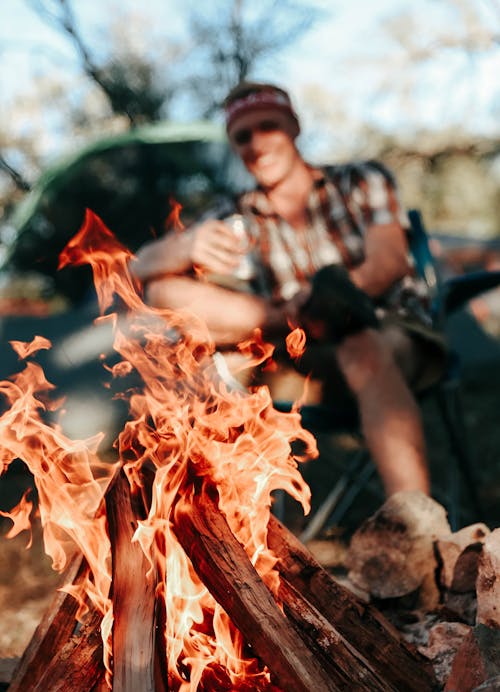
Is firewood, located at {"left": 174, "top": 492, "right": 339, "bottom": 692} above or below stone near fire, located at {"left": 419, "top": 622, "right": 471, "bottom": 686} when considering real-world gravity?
above

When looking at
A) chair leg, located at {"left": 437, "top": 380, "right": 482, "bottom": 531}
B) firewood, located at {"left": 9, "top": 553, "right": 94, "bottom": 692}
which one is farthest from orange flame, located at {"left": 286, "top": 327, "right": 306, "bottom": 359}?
firewood, located at {"left": 9, "top": 553, "right": 94, "bottom": 692}

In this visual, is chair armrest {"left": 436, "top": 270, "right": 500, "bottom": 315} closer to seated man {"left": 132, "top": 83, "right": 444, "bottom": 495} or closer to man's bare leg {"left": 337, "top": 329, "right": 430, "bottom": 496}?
seated man {"left": 132, "top": 83, "right": 444, "bottom": 495}

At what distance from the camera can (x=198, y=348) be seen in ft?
6.51

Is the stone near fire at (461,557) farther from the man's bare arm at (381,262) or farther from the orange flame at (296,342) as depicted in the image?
the man's bare arm at (381,262)

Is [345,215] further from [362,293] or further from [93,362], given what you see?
[93,362]

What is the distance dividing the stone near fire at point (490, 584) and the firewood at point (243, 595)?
1.08 feet

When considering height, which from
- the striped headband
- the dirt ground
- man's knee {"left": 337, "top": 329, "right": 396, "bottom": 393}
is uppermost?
the striped headband

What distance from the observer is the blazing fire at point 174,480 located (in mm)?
1243

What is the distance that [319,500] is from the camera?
329cm

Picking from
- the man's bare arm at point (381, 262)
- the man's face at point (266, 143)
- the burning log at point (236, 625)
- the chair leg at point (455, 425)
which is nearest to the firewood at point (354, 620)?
the burning log at point (236, 625)

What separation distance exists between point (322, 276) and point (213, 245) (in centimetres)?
45

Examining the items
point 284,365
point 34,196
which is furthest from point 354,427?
point 34,196

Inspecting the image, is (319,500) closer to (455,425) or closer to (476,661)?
(455,425)

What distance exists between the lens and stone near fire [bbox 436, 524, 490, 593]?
1455 millimetres
